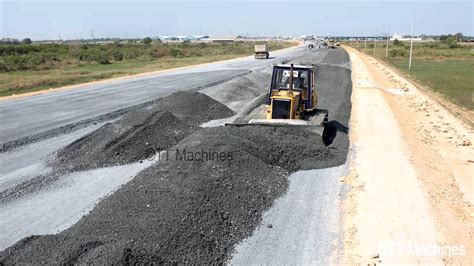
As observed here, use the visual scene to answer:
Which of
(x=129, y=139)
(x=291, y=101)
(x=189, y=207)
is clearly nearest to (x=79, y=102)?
(x=129, y=139)

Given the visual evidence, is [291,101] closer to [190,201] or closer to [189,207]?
[190,201]

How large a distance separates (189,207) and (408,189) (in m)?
5.10

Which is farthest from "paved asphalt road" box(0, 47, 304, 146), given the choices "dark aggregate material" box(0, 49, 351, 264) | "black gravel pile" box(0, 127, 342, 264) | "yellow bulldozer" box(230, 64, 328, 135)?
"yellow bulldozer" box(230, 64, 328, 135)

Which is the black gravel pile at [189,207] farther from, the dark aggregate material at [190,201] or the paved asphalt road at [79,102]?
the paved asphalt road at [79,102]

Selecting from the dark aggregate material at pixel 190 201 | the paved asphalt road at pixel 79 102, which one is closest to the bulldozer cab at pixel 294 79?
the dark aggregate material at pixel 190 201

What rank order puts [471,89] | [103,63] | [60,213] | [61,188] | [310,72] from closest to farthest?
[60,213] < [61,188] < [310,72] < [471,89] < [103,63]

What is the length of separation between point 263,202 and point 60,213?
4.10 metres

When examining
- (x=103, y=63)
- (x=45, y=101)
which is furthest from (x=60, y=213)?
(x=103, y=63)

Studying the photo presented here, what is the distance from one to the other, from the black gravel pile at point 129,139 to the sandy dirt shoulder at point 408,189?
584cm

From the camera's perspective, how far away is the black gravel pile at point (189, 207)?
244 inches

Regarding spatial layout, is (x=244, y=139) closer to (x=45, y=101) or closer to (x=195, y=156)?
(x=195, y=156)

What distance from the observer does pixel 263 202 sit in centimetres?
893

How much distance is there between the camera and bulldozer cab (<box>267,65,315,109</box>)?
13.8m

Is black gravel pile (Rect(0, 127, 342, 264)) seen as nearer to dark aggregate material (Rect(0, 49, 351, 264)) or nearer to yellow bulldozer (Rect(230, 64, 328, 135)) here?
dark aggregate material (Rect(0, 49, 351, 264))
